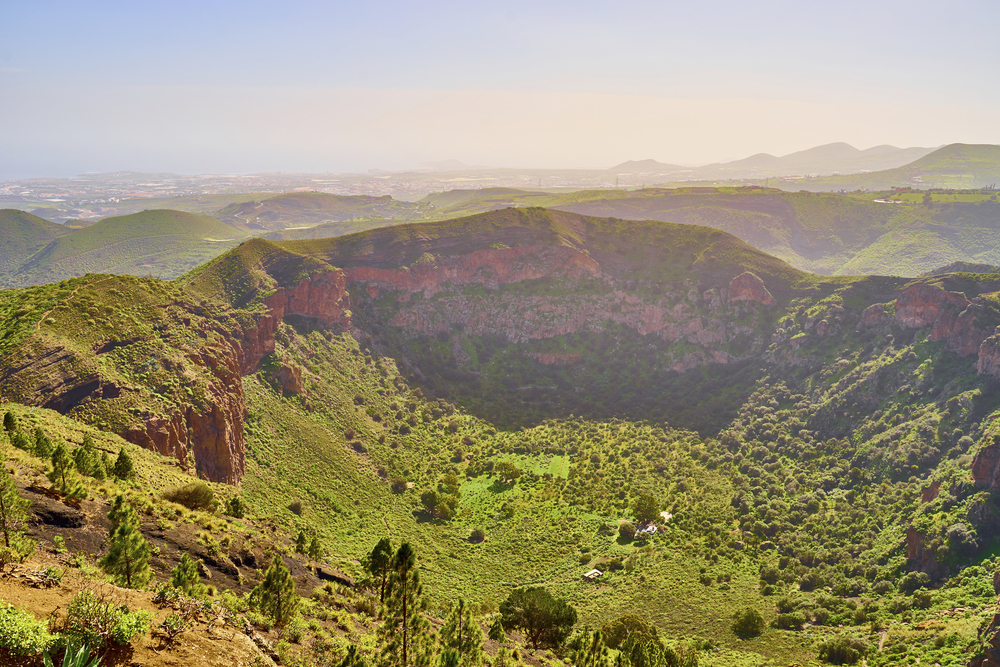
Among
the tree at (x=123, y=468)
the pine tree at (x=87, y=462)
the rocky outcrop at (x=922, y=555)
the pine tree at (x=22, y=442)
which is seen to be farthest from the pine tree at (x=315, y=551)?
the rocky outcrop at (x=922, y=555)

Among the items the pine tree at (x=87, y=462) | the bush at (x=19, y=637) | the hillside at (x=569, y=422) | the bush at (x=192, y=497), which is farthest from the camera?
the hillside at (x=569, y=422)

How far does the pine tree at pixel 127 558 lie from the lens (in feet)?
79.2

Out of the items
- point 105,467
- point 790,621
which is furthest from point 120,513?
point 790,621

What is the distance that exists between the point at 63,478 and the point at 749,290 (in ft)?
447

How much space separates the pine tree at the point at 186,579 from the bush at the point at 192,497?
1533 centimetres

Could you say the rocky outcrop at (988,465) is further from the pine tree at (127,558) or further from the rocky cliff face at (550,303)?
the pine tree at (127,558)

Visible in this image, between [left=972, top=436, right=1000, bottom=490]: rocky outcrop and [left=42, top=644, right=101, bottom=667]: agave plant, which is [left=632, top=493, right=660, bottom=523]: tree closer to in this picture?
[left=972, top=436, right=1000, bottom=490]: rocky outcrop

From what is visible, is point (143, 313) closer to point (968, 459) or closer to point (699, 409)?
point (699, 409)

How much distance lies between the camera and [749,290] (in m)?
127

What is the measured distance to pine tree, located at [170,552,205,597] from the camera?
25.3m

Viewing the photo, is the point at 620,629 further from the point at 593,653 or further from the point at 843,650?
the point at 843,650

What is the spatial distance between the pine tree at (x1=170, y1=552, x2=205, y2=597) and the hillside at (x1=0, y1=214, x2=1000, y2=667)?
2697mm

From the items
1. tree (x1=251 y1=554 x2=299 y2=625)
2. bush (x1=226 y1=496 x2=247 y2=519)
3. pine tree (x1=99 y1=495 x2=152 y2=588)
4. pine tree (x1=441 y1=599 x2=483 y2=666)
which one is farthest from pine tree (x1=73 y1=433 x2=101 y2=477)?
pine tree (x1=441 y1=599 x2=483 y2=666)

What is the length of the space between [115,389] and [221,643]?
152ft
